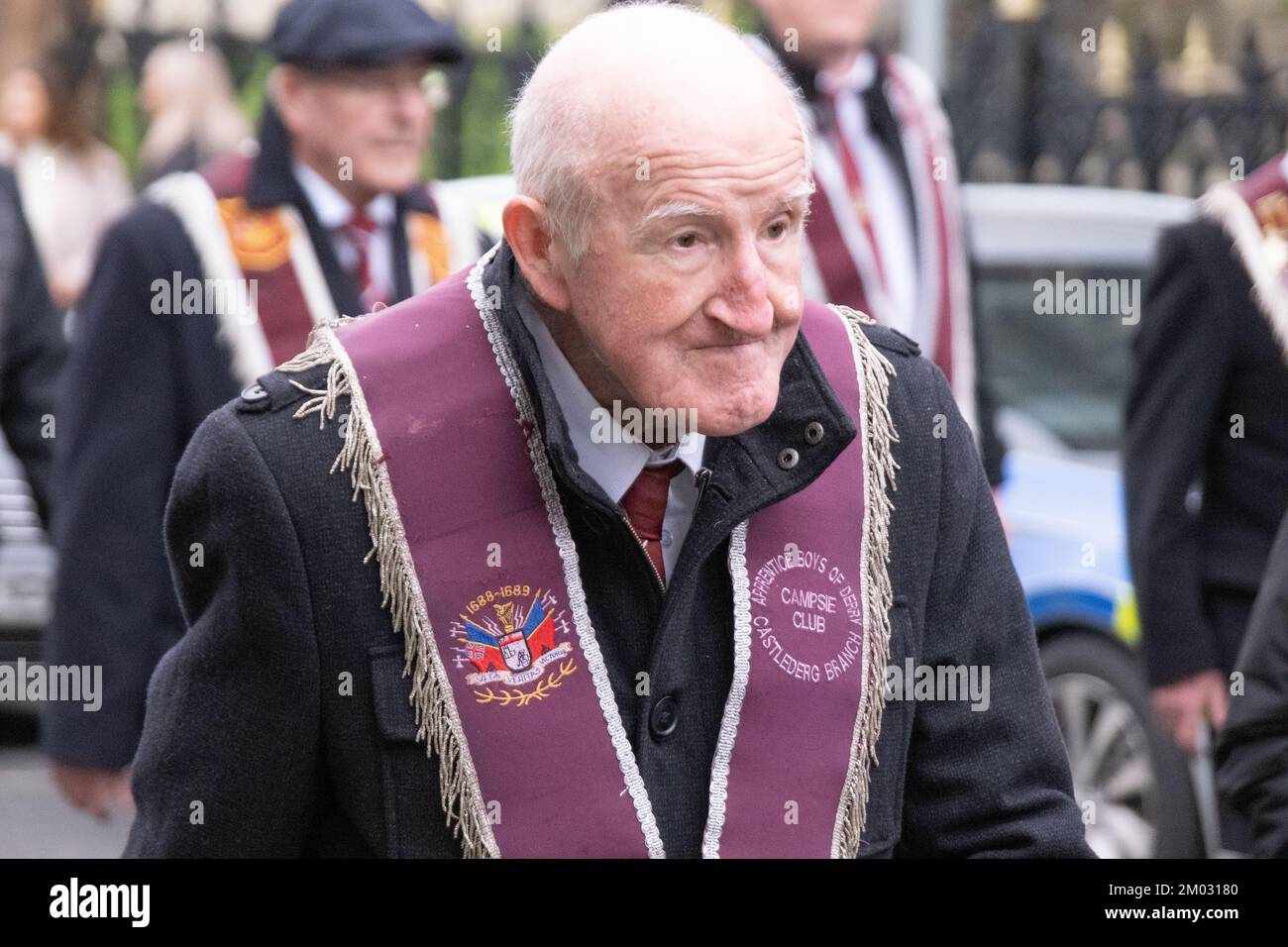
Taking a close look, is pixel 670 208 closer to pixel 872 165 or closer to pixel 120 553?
pixel 120 553

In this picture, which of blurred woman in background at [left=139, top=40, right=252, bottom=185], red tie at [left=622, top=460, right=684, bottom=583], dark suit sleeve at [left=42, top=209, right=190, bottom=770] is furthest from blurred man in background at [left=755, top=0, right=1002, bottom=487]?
blurred woman in background at [left=139, top=40, right=252, bottom=185]

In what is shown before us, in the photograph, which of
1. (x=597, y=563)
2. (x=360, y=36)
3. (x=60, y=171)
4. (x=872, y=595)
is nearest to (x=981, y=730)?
(x=872, y=595)

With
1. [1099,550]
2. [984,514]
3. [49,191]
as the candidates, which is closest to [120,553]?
[984,514]

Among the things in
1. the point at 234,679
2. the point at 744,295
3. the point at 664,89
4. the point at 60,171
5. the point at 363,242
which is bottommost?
the point at 234,679

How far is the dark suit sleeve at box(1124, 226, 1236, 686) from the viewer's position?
4.62 meters

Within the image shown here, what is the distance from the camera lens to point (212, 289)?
14.6ft

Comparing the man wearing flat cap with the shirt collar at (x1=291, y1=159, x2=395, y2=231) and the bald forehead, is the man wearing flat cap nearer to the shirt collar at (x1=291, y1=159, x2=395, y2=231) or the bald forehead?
the shirt collar at (x1=291, y1=159, x2=395, y2=231)

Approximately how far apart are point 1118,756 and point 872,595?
4083 millimetres

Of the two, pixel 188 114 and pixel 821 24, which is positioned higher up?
pixel 188 114

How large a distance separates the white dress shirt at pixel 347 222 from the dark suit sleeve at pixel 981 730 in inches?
82.6

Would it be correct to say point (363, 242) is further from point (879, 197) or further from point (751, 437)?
point (751, 437)

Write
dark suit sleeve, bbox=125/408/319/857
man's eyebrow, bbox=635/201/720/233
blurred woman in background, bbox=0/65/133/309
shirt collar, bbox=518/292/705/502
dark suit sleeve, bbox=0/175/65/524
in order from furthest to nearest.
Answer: blurred woman in background, bbox=0/65/133/309 < dark suit sleeve, bbox=0/175/65/524 < shirt collar, bbox=518/292/705/502 < dark suit sleeve, bbox=125/408/319/857 < man's eyebrow, bbox=635/201/720/233

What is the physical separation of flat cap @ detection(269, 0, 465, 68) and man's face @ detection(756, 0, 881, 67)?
80 cm

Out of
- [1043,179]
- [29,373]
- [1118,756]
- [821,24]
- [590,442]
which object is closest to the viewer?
[590,442]
